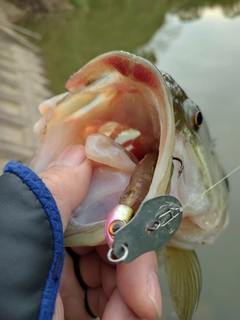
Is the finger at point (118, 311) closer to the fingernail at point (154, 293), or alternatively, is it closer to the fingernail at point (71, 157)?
the fingernail at point (154, 293)

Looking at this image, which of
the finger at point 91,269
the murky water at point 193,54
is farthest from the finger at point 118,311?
the murky water at point 193,54

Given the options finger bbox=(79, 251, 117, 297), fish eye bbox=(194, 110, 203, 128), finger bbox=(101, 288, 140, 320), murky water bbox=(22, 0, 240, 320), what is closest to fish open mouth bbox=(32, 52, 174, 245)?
fish eye bbox=(194, 110, 203, 128)

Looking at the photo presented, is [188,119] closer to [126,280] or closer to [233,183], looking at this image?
[126,280]

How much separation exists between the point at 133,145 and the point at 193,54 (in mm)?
6979

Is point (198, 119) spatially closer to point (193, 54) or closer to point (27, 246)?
point (27, 246)

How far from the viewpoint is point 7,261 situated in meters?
0.97

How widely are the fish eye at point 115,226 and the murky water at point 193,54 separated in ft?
3.80

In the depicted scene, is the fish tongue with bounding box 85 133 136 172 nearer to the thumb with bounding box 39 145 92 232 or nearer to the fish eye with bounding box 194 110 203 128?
the thumb with bounding box 39 145 92 232

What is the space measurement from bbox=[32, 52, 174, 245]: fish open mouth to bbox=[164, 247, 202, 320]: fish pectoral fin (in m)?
0.41

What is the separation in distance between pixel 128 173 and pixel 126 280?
29 centimetres

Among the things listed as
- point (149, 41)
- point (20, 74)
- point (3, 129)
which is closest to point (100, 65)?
point (3, 129)

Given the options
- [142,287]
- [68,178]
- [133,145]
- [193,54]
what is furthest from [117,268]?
[193,54]

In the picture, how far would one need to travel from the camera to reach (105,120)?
1.35m

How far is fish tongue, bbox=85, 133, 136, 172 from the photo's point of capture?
3.93 ft
